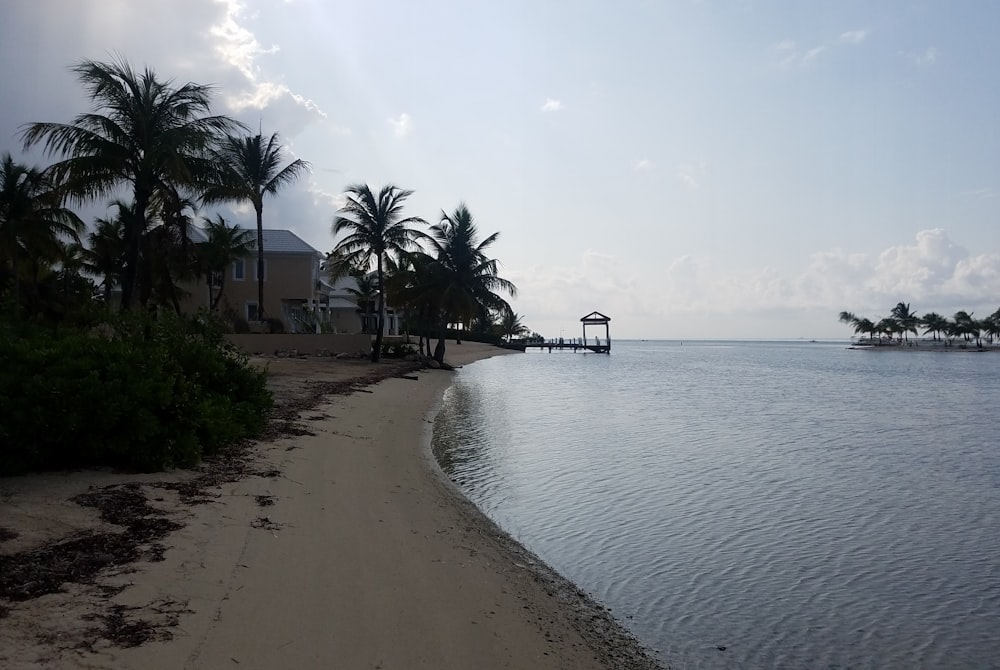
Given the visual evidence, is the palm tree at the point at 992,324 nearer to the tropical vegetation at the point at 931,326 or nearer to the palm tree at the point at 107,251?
the tropical vegetation at the point at 931,326

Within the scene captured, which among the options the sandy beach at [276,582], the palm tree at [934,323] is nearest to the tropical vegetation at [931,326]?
the palm tree at [934,323]

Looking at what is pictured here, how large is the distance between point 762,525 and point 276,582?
661 centimetres

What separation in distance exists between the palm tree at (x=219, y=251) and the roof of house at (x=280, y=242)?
76 cm

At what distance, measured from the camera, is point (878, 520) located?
989 centimetres

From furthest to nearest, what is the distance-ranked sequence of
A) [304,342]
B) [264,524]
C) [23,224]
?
[304,342], [23,224], [264,524]

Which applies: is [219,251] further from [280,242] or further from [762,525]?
[762,525]

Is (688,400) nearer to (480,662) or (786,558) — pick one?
(786,558)

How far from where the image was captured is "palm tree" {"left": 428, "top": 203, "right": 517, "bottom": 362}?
40312 mm

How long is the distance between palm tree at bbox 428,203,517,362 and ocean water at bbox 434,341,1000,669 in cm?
1878

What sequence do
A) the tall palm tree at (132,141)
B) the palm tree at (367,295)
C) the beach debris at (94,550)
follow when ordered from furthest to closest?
the palm tree at (367,295) → the tall palm tree at (132,141) → the beach debris at (94,550)

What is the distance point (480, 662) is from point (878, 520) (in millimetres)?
7558

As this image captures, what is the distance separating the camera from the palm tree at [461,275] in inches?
1587

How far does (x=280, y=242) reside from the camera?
4303cm

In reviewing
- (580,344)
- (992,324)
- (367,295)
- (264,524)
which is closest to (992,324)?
Result: (992,324)
